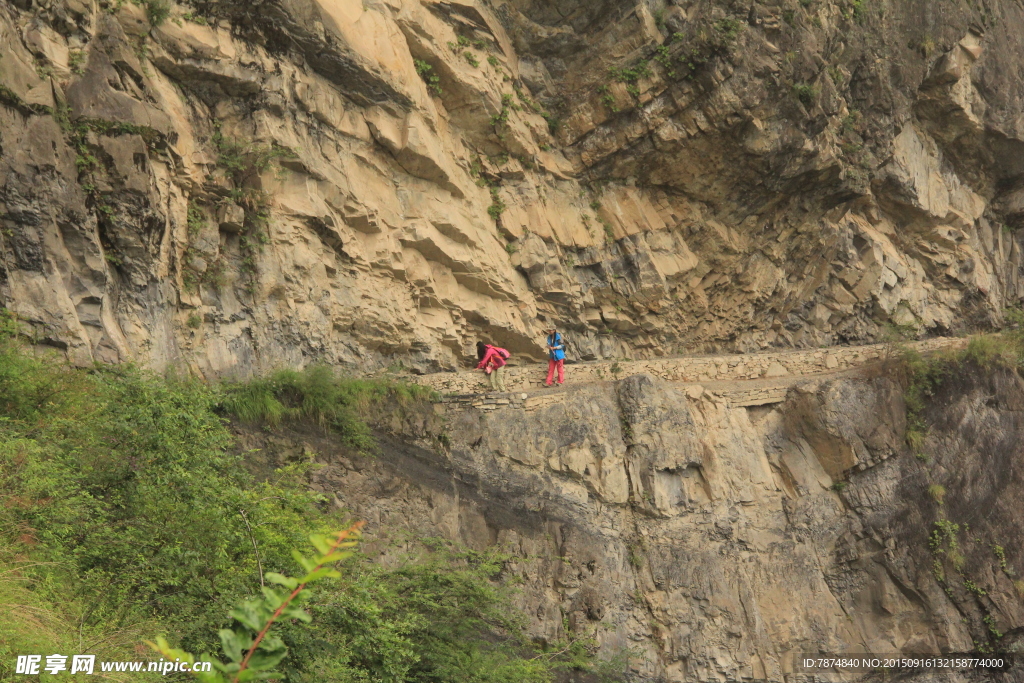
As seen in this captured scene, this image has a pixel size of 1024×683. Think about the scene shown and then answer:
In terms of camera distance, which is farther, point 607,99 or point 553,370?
point 607,99

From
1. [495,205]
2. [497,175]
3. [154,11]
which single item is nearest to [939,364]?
[495,205]

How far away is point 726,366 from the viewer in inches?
638

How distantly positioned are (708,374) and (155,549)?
11991mm

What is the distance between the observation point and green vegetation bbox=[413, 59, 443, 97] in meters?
15.8

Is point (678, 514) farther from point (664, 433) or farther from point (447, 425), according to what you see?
point (447, 425)

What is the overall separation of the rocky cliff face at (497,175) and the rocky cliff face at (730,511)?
2786 mm

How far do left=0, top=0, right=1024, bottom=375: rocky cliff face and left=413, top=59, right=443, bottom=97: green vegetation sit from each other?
1.8 inches

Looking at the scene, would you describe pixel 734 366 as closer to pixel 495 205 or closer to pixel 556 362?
pixel 556 362

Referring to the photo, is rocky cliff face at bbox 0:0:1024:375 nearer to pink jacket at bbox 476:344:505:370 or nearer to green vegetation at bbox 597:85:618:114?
green vegetation at bbox 597:85:618:114

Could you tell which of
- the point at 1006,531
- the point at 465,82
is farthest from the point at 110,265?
the point at 1006,531

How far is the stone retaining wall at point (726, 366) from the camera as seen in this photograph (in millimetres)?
15008

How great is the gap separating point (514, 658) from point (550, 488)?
12.0ft

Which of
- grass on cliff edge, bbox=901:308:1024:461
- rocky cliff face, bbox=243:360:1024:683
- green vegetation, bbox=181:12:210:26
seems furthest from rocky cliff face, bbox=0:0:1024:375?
grass on cliff edge, bbox=901:308:1024:461

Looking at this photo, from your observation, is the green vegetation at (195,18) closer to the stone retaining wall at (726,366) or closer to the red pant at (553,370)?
the stone retaining wall at (726,366)
